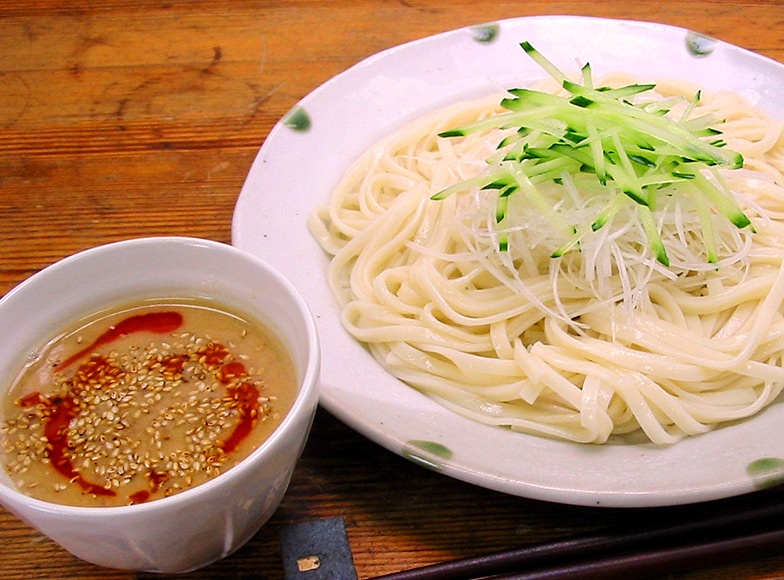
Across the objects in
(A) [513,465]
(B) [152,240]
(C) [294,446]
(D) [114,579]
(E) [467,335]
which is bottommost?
(D) [114,579]

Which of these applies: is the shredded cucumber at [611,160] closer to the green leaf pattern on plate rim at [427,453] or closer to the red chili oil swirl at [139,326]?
the green leaf pattern on plate rim at [427,453]

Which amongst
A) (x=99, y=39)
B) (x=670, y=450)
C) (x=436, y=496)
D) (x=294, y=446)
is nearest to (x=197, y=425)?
(x=294, y=446)

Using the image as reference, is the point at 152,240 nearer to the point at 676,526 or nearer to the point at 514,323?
the point at 514,323

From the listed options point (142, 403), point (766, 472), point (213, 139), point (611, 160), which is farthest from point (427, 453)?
point (213, 139)

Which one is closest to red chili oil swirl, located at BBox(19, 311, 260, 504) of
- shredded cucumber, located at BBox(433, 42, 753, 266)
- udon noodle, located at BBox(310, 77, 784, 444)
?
udon noodle, located at BBox(310, 77, 784, 444)

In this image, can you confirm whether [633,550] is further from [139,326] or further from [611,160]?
[139,326]

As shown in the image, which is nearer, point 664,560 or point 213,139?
point 664,560
